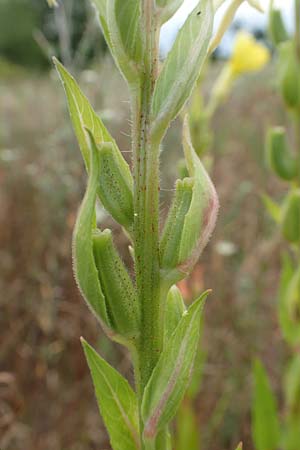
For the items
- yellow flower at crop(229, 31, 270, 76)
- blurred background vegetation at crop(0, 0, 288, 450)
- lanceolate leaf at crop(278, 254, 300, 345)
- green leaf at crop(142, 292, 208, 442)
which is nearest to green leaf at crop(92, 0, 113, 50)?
green leaf at crop(142, 292, 208, 442)

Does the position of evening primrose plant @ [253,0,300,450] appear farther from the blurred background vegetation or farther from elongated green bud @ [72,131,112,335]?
elongated green bud @ [72,131,112,335]

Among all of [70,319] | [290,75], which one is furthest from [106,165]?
[70,319]

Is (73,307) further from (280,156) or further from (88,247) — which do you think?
(88,247)

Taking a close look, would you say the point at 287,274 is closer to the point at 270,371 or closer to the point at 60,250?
the point at 270,371

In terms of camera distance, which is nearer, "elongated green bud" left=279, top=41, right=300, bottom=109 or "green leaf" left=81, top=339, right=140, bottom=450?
"green leaf" left=81, top=339, right=140, bottom=450

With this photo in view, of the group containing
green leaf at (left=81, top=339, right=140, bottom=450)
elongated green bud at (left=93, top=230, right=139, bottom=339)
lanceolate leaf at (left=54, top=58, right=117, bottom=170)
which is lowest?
green leaf at (left=81, top=339, right=140, bottom=450)

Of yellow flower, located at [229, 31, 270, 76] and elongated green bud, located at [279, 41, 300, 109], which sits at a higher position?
yellow flower, located at [229, 31, 270, 76]
